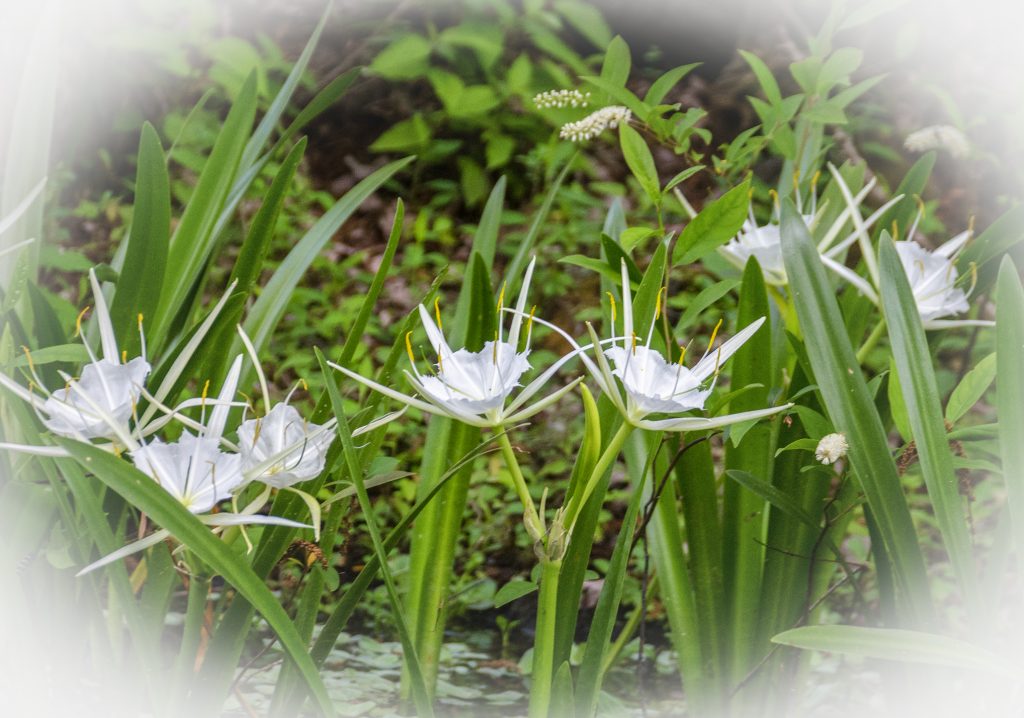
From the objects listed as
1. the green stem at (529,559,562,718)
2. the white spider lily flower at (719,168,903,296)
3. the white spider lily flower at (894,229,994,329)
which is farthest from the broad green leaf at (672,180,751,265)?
the green stem at (529,559,562,718)

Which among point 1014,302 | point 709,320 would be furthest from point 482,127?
point 1014,302

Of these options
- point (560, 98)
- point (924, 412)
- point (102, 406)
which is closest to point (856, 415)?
point (924, 412)

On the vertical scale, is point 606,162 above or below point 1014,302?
above

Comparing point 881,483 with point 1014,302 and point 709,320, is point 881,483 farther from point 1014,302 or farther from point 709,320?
point 709,320

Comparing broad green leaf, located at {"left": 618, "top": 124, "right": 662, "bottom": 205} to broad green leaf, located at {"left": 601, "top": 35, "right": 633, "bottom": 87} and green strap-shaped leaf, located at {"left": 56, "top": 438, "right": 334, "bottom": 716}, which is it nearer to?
broad green leaf, located at {"left": 601, "top": 35, "right": 633, "bottom": 87}

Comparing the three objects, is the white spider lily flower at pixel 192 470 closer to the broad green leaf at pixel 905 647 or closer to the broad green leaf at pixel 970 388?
Answer: the broad green leaf at pixel 905 647
